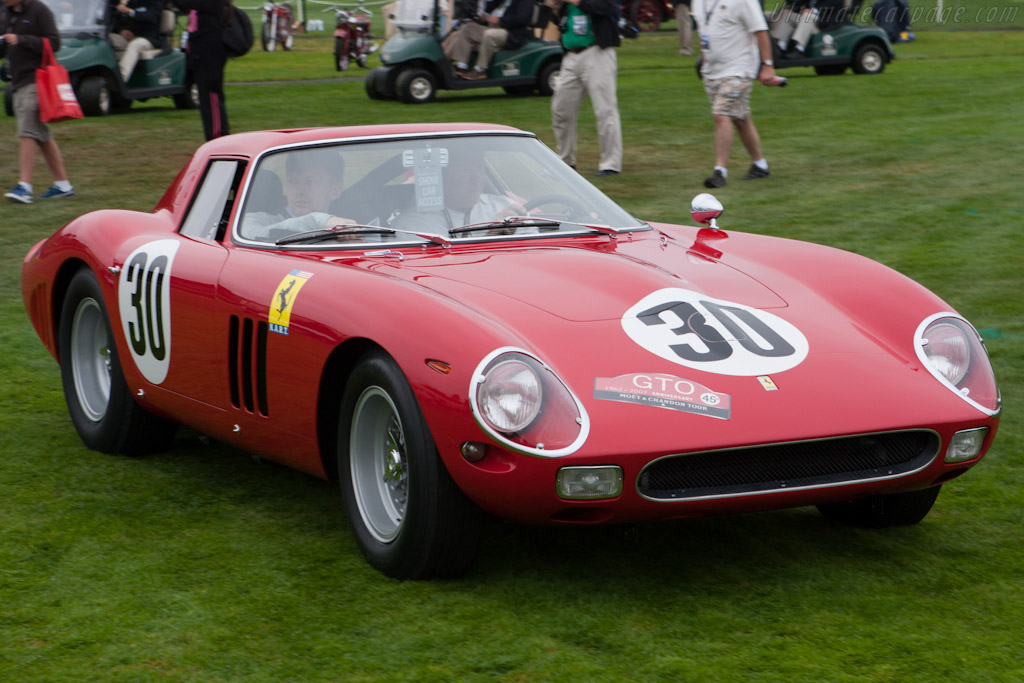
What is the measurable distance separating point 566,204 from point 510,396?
1.70 m

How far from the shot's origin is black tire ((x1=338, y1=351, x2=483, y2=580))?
3359 mm

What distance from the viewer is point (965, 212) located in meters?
9.70

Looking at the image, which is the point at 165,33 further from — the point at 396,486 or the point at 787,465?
the point at 787,465

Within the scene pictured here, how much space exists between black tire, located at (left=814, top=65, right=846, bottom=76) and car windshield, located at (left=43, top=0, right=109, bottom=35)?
11.1 meters

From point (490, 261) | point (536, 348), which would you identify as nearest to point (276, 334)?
point (490, 261)

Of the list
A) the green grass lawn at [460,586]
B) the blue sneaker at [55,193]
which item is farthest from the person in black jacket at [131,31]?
the green grass lawn at [460,586]

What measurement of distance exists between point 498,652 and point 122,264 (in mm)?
2468

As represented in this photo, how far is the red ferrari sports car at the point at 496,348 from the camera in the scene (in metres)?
3.24

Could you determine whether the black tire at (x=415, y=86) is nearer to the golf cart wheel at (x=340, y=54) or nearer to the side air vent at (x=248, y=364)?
the golf cart wheel at (x=340, y=54)

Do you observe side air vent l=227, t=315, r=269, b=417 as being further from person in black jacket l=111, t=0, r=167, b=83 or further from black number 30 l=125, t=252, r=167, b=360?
person in black jacket l=111, t=0, r=167, b=83

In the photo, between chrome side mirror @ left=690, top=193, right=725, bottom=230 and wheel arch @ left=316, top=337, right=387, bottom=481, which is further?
chrome side mirror @ left=690, top=193, right=725, bottom=230

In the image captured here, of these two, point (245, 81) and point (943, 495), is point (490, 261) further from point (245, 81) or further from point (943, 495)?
point (245, 81)

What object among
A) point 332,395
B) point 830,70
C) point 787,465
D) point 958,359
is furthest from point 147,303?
point 830,70

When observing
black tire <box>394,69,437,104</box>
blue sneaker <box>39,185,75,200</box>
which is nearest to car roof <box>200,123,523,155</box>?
blue sneaker <box>39,185,75,200</box>
